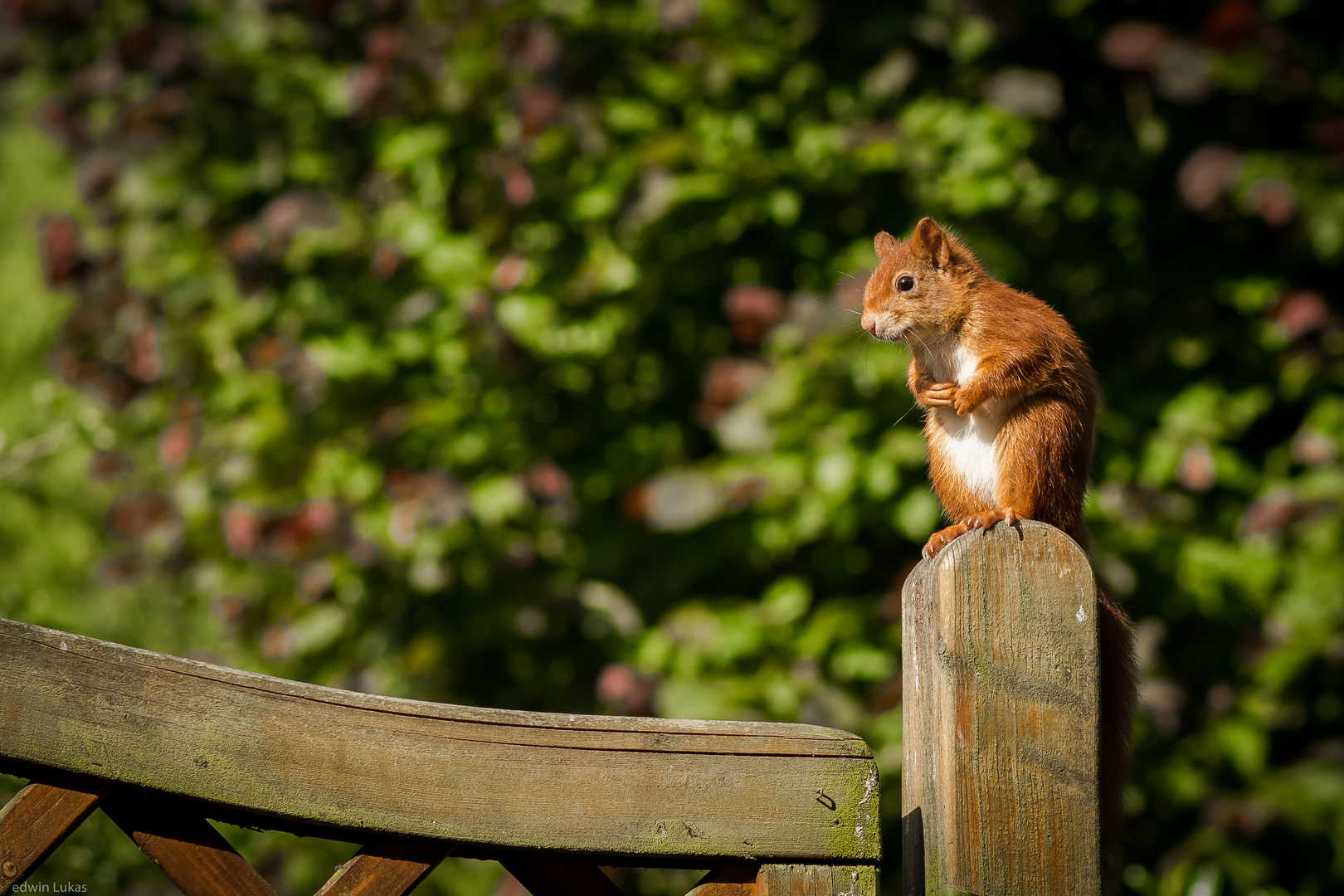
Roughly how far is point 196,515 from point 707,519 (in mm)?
1401

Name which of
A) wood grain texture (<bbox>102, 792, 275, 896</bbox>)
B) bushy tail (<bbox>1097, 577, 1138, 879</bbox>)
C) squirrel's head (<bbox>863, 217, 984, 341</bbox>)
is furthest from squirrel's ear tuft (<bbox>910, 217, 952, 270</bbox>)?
wood grain texture (<bbox>102, 792, 275, 896</bbox>)

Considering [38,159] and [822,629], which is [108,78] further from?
[38,159]

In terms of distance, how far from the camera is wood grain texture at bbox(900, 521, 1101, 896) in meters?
0.90

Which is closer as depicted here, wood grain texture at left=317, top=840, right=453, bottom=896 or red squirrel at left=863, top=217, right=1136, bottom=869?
wood grain texture at left=317, top=840, right=453, bottom=896

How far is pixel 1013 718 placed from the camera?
909 millimetres

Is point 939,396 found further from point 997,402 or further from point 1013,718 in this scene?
point 1013,718

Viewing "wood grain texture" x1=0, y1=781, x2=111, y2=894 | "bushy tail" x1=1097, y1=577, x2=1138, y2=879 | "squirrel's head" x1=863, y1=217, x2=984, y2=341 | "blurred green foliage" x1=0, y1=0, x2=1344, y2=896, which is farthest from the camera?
"blurred green foliage" x1=0, y1=0, x2=1344, y2=896

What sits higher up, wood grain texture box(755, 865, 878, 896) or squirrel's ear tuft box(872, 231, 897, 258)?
squirrel's ear tuft box(872, 231, 897, 258)

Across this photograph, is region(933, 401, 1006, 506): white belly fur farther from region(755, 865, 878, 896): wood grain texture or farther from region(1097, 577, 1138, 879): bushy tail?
region(755, 865, 878, 896): wood grain texture

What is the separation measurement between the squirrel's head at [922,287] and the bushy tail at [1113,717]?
Answer: 1.36 ft

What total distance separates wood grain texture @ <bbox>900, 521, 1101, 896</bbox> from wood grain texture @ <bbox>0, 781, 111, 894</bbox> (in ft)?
2.39

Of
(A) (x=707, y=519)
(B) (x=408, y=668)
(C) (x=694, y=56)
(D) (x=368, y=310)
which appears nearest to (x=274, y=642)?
(B) (x=408, y=668)

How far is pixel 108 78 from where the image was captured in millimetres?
2625

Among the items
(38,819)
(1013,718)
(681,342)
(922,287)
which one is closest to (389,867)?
(38,819)
